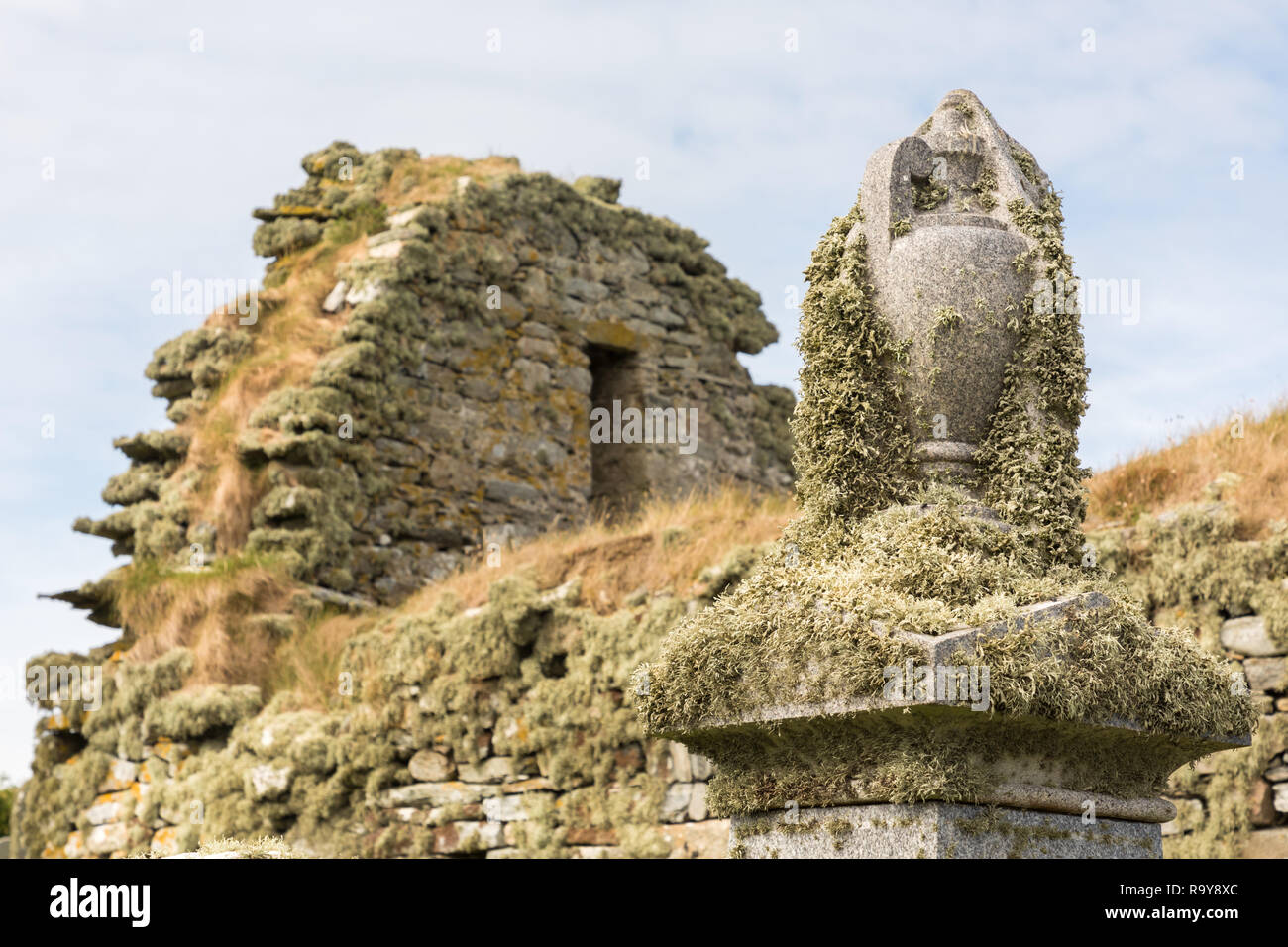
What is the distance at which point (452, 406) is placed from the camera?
1253 cm

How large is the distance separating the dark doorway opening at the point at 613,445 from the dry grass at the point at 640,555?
377 cm

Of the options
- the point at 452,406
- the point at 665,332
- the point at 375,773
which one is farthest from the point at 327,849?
the point at 665,332

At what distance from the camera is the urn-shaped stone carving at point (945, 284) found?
4.18 meters

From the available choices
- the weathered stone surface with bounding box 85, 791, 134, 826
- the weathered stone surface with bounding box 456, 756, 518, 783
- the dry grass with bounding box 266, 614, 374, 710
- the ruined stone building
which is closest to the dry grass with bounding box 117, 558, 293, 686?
the dry grass with bounding box 266, 614, 374, 710

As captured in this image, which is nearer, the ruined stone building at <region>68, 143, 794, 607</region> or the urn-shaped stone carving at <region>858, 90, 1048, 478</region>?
the urn-shaped stone carving at <region>858, 90, 1048, 478</region>

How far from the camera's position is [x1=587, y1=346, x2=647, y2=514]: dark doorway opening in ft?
44.9

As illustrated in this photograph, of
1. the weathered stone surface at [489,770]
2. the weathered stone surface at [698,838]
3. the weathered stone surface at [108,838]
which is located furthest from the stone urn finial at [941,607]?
the weathered stone surface at [108,838]

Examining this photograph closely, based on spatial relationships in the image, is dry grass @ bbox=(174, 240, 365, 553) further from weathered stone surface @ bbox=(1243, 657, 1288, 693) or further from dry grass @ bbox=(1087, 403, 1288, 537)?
weathered stone surface @ bbox=(1243, 657, 1288, 693)

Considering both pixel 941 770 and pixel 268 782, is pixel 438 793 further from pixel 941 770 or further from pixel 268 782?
pixel 941 770

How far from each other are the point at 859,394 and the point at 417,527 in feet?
27.4

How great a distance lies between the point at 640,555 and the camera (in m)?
8.74

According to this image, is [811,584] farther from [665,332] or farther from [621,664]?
[665,332]

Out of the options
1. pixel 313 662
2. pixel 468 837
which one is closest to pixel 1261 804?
pixel 468 837

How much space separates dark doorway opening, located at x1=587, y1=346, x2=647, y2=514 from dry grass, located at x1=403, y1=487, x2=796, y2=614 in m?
3.77
